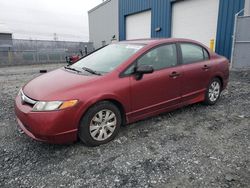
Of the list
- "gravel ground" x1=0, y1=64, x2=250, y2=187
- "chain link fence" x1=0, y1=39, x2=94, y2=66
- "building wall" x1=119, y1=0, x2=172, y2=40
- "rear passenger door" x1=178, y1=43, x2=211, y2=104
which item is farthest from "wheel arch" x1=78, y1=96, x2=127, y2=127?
"chain link fence" x1=0, y1=39, x2=94, y2=66

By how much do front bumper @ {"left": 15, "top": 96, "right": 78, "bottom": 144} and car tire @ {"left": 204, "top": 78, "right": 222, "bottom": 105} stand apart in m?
3.00

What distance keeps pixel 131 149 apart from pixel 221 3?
8327mm

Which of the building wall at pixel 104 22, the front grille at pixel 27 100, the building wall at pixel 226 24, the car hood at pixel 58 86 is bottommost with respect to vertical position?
the front grille at pixel 27 100

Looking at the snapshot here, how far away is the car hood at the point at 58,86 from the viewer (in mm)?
2791

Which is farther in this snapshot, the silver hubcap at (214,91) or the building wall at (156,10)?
the building wall at (156,10)

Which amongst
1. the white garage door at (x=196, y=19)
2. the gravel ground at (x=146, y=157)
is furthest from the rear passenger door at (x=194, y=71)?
the white garage door at (x=196, y=19)

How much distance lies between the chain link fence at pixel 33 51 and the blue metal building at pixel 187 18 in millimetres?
4861

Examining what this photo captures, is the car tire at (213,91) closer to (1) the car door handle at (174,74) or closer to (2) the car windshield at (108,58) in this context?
(1) the car door handle at (174,74)

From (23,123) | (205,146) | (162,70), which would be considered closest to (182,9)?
(162,70)

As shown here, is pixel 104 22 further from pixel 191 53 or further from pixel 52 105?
pixel 52 105

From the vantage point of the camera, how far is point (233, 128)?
3627 mm

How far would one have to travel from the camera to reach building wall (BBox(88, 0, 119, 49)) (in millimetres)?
18097

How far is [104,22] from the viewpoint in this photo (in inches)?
798

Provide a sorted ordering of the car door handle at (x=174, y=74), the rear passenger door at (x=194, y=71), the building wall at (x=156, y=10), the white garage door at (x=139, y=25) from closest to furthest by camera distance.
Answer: the car door handle at (x=174, y=74)
the rear passenger door at (x=194, y=71)
the building wall at (x=156, y=10)
the white garage door at (x=139, y=25)
